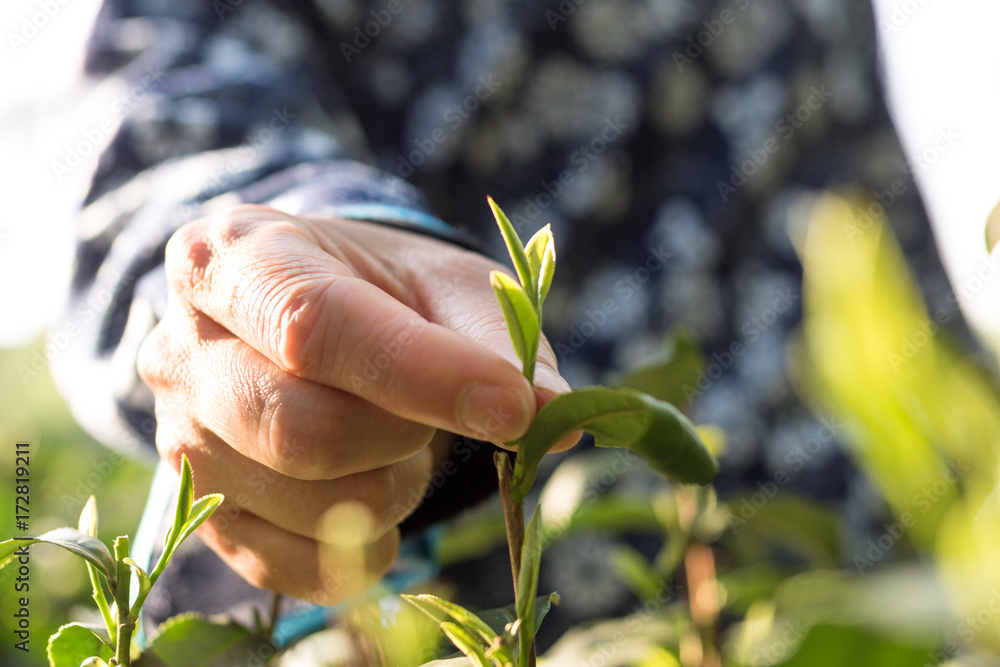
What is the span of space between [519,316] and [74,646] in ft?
0.99

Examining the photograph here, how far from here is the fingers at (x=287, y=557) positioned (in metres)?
0.57

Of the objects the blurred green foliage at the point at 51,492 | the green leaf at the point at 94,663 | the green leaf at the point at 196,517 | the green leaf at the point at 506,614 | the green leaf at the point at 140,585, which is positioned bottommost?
the blurred green foliage at the point at 51,492

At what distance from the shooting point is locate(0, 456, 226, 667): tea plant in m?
0.34

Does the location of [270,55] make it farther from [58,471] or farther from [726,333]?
[58,471]

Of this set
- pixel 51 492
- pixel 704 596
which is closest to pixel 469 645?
pixel 704 596

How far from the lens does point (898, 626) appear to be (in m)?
0.25

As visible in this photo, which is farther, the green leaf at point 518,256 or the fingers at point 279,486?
the fingers at point 279,486

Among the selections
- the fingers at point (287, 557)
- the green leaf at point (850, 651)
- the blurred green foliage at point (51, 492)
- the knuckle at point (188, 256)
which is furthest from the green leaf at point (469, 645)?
the blurred green foliage at point (51, 492)

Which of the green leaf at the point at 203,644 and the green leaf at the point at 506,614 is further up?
the green leaf at the point at 506,614

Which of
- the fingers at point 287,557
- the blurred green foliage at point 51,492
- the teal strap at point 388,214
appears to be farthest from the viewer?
the blurred green foliage at point 51,492

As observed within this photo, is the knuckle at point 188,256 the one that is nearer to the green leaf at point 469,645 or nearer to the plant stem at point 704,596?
the green leaf at point 469,645

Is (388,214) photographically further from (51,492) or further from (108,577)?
(51,492)

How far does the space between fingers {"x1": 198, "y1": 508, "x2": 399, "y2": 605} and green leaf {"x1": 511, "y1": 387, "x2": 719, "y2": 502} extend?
0.27 metres

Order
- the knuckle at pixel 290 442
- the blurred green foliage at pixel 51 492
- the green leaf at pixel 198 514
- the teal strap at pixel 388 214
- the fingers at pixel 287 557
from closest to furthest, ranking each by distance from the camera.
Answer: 1. the green leaf at pixel 198 514
2. the knuckle at pixel 290 442
3. the fingers at pixel 287 557
4. the teal strap at pixel 388 214
5. the blurred green foliage at pixel 51 492
